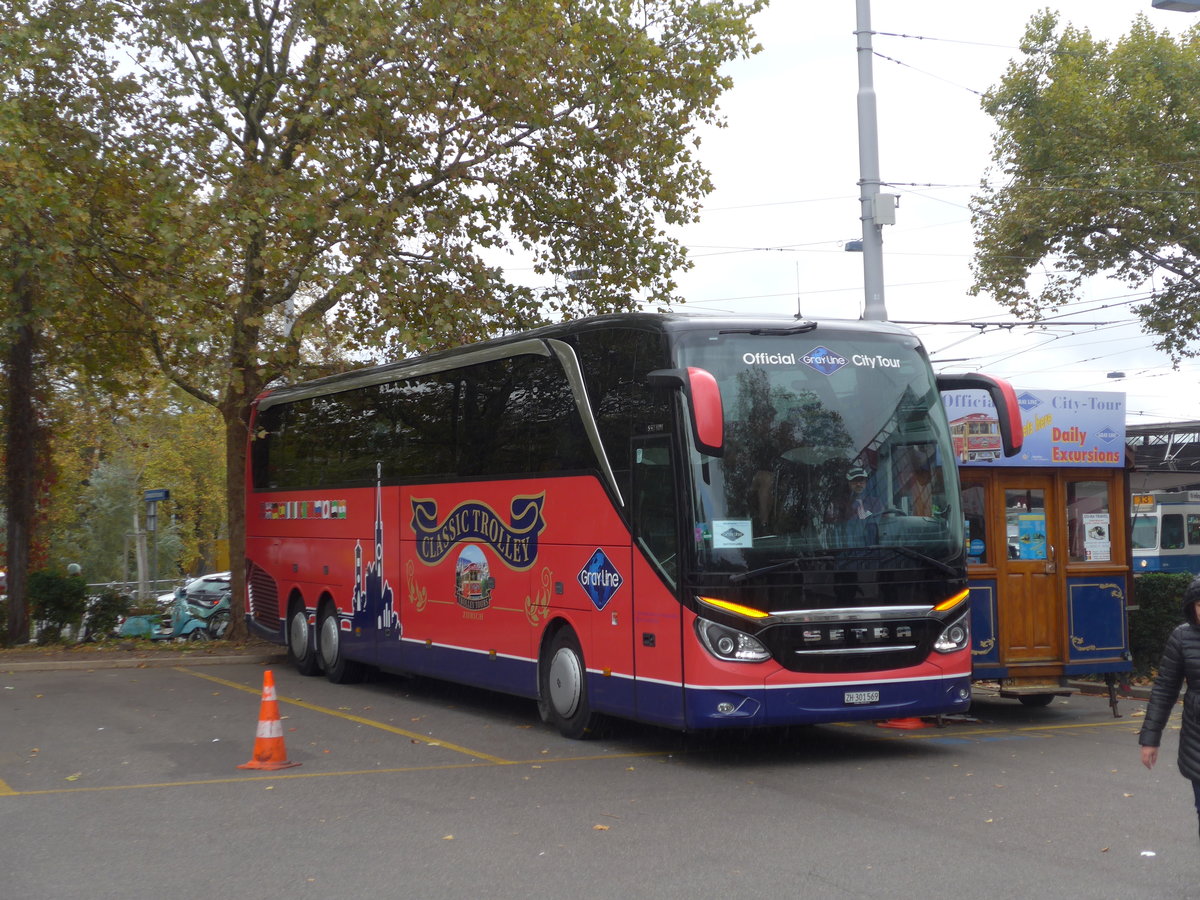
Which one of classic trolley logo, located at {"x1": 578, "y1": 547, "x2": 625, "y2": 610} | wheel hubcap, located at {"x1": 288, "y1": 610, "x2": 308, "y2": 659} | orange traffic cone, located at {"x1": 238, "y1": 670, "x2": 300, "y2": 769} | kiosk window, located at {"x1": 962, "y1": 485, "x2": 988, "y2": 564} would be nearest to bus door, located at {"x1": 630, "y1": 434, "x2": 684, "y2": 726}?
A: classic trolley logo, located at {"x1": 578, "y1": 547, "x2": 625, "y2": 610}

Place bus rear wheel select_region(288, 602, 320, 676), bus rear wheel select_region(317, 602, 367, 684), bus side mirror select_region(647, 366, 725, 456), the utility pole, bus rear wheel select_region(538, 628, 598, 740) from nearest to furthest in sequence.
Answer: bus side mirror select_region(647, 366, 725, 456) < bus rear wheel select_region(538, 628, 598, 740) < the utility pole < bus rear wheel select_region(317, 602, 367, 684) < bus rear wheel select_region(288, 602, 320, 676)

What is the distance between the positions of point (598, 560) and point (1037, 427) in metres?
→ 5.05

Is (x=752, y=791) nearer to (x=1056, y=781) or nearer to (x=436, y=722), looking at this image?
(x=1056, y=781)

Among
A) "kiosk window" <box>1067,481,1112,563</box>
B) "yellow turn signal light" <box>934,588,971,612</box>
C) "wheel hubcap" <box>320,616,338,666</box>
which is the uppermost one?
"kiosk window" <box>1067,481,1112,563</box>

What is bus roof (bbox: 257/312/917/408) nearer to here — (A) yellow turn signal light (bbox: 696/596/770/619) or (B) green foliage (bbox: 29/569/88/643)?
(A) yellow turn signal light (bbox: 696/596/770/619)

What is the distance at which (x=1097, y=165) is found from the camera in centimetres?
2933

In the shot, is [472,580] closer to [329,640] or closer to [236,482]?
[329,640]

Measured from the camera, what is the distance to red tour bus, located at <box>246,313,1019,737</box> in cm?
1082

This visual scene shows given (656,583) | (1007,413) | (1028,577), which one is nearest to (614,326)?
(656,583)

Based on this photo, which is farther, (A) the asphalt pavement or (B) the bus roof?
(B) the bus roof

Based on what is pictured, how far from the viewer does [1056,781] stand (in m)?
10.2

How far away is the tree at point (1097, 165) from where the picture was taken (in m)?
28.7

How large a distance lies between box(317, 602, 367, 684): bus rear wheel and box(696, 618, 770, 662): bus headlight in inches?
328

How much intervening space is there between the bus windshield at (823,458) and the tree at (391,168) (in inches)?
330
